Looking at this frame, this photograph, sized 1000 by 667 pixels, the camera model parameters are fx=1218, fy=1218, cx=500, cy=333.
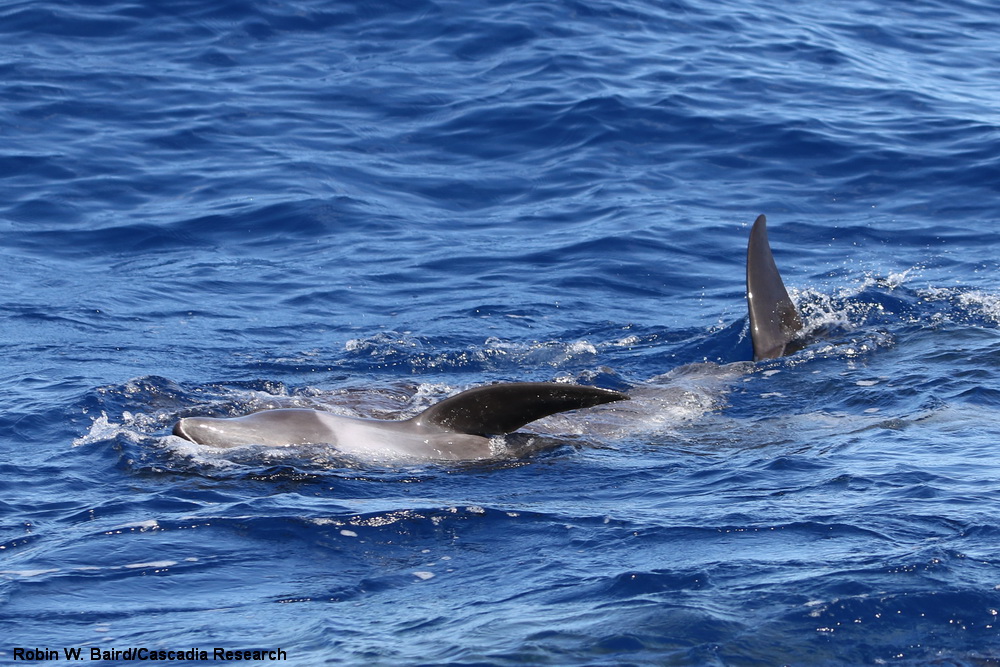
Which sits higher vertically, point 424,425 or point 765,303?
point 765,303

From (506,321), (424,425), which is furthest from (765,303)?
(424,425)

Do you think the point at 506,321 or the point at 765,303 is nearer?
the point at 765,303

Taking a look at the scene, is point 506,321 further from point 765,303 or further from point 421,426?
point 421,426

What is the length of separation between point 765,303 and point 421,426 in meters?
3.32

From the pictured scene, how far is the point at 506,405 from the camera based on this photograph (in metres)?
7.23

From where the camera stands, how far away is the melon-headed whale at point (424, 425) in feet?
23.3

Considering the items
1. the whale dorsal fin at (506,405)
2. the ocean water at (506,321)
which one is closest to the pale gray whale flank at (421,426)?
the whale dorsal fin at (506,405)

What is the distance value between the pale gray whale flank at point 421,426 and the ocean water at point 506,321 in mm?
130

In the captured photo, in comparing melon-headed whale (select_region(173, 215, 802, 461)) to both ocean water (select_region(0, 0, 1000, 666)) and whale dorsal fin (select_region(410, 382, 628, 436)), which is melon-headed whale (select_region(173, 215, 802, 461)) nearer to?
whale dorsal fin (select_region(410, 382, 628, 436))

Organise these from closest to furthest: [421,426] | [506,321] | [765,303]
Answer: [421,426]
[765,303]
[506,321]

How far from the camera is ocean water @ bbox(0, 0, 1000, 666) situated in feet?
17.7

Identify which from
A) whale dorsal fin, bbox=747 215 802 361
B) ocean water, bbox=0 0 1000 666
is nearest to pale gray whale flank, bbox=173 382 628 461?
ocean water, bbox=0 0 1000 666

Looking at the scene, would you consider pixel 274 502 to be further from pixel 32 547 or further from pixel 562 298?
pixel 562 298

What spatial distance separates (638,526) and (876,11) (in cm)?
2001
